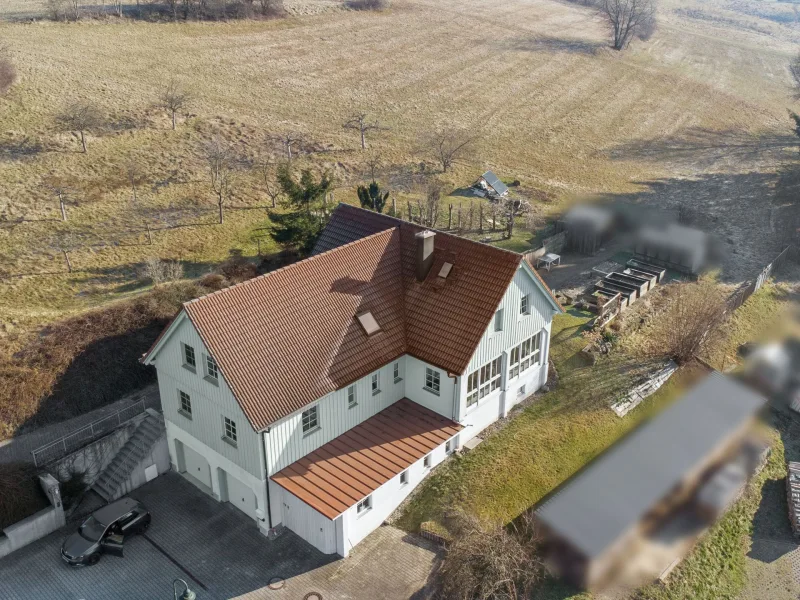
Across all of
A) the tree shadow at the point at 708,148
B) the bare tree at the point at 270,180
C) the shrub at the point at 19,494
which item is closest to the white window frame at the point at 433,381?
the shrub at the point at 19,494

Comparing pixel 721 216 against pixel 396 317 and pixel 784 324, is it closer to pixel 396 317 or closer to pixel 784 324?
pixel 784 324

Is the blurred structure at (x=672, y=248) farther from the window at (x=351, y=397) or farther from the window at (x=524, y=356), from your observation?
the window at (x=351, y=397)

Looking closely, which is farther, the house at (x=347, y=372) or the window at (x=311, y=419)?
the window at (x=311, y=419)

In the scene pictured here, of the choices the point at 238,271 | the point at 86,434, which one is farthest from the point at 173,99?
the point at 86,434

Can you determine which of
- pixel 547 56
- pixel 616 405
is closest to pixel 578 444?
pixel 616 405

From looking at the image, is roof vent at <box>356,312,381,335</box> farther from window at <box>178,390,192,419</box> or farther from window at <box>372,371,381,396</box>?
window at <box>178,390,192,419</box>

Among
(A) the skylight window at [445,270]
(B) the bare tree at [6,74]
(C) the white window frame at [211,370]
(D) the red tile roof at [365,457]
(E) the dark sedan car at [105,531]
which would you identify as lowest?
(E) the dark sedan car at [105,531]

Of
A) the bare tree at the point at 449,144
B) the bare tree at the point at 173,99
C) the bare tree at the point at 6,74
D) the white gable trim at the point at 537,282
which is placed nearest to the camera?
the white gable trim at the point at 537,282
